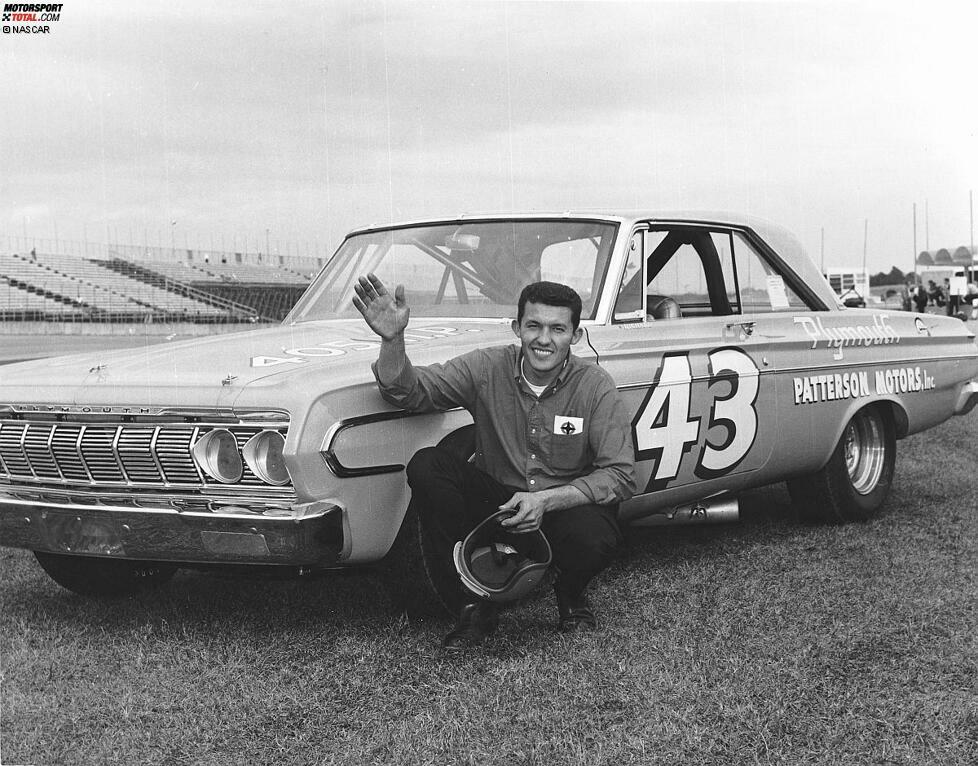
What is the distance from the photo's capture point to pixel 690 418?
4.62m

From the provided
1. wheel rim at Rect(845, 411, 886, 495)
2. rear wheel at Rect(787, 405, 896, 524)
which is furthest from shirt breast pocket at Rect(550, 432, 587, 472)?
wheel rim at Rect(845, 411, 886, 495)

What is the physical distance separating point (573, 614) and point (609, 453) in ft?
1.97

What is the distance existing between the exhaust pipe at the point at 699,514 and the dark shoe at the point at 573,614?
0.98m

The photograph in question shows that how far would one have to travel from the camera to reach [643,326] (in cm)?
463

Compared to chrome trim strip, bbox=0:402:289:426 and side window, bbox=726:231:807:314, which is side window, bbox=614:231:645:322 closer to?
side window, bbox=726:231:807:314

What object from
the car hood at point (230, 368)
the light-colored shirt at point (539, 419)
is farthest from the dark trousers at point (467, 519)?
the car hood at point (230, 368)

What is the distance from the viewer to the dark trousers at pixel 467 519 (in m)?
3.63

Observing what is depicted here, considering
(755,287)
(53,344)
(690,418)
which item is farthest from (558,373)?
(53,344)

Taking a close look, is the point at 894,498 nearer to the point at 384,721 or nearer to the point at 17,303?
the point at 384,721

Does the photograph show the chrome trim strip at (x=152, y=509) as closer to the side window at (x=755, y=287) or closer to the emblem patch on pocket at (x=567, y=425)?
the emblem patch on pocket at (x=567, y=425)

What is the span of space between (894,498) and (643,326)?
277cm

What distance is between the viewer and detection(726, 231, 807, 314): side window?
17.8 ft

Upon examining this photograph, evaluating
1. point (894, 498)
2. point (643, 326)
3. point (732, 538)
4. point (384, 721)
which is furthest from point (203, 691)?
point (894, 498)

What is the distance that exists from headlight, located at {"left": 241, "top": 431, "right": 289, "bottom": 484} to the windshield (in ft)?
5.01
